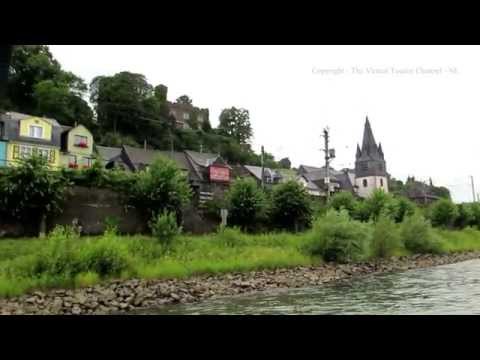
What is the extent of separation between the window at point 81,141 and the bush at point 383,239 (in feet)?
46.0

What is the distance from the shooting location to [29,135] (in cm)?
1783

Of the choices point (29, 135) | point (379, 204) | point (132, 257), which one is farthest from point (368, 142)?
point (132, 257)

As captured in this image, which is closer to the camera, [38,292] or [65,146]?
[38,292]

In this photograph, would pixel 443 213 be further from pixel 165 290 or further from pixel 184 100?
pixel 184 100

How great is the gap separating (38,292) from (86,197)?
5.24 m

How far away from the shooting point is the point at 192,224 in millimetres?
13445

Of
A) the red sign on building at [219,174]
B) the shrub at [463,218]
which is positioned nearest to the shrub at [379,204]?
the shrub at [463,218]

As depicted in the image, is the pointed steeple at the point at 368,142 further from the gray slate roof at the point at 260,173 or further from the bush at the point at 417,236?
the bush at the point at 417,236

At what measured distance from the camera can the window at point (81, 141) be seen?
20125 millimetres

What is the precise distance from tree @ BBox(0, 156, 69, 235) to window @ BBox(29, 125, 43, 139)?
27.1ft

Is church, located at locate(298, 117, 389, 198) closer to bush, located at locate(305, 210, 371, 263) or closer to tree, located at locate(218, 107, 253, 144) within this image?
tree, located at locate(218, 107, 253, 144)

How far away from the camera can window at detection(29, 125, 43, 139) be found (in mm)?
17922
